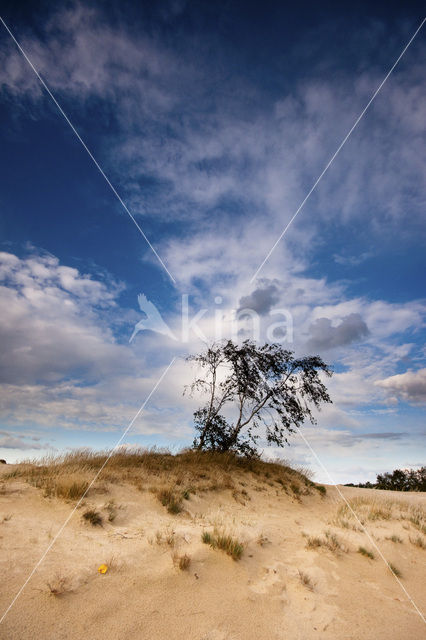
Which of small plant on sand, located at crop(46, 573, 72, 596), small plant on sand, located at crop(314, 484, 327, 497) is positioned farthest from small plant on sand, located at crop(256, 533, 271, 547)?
small plant on sand, located at crop(314, 484, 327, 497)

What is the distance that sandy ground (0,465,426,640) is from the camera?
14.6 feet

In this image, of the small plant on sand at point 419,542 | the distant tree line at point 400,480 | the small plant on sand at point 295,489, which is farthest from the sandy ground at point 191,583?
the distant tree line at point 400,480

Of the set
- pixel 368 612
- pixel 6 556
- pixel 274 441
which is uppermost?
pixel 274 441

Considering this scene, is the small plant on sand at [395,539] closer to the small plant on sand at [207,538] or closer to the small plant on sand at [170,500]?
the small plant on sand at [207,538]

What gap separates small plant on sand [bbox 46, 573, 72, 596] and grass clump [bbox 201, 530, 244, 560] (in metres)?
2.74

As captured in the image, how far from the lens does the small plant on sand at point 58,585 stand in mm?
4711

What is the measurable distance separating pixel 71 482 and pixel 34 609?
516cm

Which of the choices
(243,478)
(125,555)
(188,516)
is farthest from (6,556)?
(243,478)

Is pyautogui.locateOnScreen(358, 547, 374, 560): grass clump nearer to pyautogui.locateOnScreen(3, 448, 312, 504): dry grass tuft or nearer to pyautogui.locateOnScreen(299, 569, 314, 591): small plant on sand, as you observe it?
pyautogui.locateOnScreen(299, 569, 314, 591): small plant on sand

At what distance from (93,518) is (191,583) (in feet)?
11.3

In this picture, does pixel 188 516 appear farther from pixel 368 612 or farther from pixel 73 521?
pixel 368 612

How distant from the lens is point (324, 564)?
21.6 ft

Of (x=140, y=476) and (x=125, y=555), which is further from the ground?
(x=140, y=476)

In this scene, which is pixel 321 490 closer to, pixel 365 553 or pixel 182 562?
pixel 365 553
